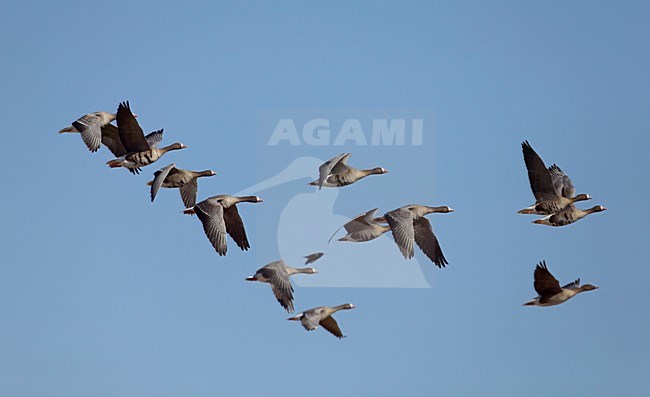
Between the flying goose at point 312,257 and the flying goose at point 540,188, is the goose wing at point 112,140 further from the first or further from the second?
the flying goose at point 540,188

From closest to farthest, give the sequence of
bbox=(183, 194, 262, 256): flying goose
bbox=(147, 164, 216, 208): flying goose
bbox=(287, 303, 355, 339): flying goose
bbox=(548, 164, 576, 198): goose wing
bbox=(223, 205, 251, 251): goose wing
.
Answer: bbox=(287, 303, 355, 339): flying goose → bbox=(183, 194, 262, 256): flying goose → bbox=(147, 164, 216, 208): flying goose → bbox=(223, 205, 251, 251): goose wing → bbox=(548, 164, 576, 198): goose wing

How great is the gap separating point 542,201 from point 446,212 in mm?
1726

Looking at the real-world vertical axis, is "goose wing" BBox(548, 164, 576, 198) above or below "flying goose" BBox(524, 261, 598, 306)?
above

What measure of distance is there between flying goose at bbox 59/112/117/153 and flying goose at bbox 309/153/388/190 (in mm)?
3355

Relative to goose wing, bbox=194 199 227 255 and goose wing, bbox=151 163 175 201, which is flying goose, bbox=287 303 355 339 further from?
goose wing, bbox=151 163 175 201

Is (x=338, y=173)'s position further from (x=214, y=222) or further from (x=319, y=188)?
(x=214, y=222)

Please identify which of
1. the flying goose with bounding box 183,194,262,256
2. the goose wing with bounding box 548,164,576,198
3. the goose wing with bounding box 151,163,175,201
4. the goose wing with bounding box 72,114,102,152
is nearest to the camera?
the goose wing with bounding box 151,163,175,201

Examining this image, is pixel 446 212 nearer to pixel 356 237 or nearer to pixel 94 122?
pixel 356 237

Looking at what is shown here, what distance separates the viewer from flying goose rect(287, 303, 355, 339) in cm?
1683

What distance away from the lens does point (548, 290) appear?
17.5m

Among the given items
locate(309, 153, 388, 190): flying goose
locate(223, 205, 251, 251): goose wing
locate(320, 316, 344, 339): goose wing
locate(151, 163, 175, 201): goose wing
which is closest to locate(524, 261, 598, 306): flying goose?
locate(320, 316, 344, 339): goose wing

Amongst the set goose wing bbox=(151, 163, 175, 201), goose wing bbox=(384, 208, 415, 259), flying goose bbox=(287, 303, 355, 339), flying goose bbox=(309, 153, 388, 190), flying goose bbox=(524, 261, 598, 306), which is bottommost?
flying goose bbox=(287, 303, 355, 339)

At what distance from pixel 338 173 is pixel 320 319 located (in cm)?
276

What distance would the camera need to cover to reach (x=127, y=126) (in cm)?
1797
